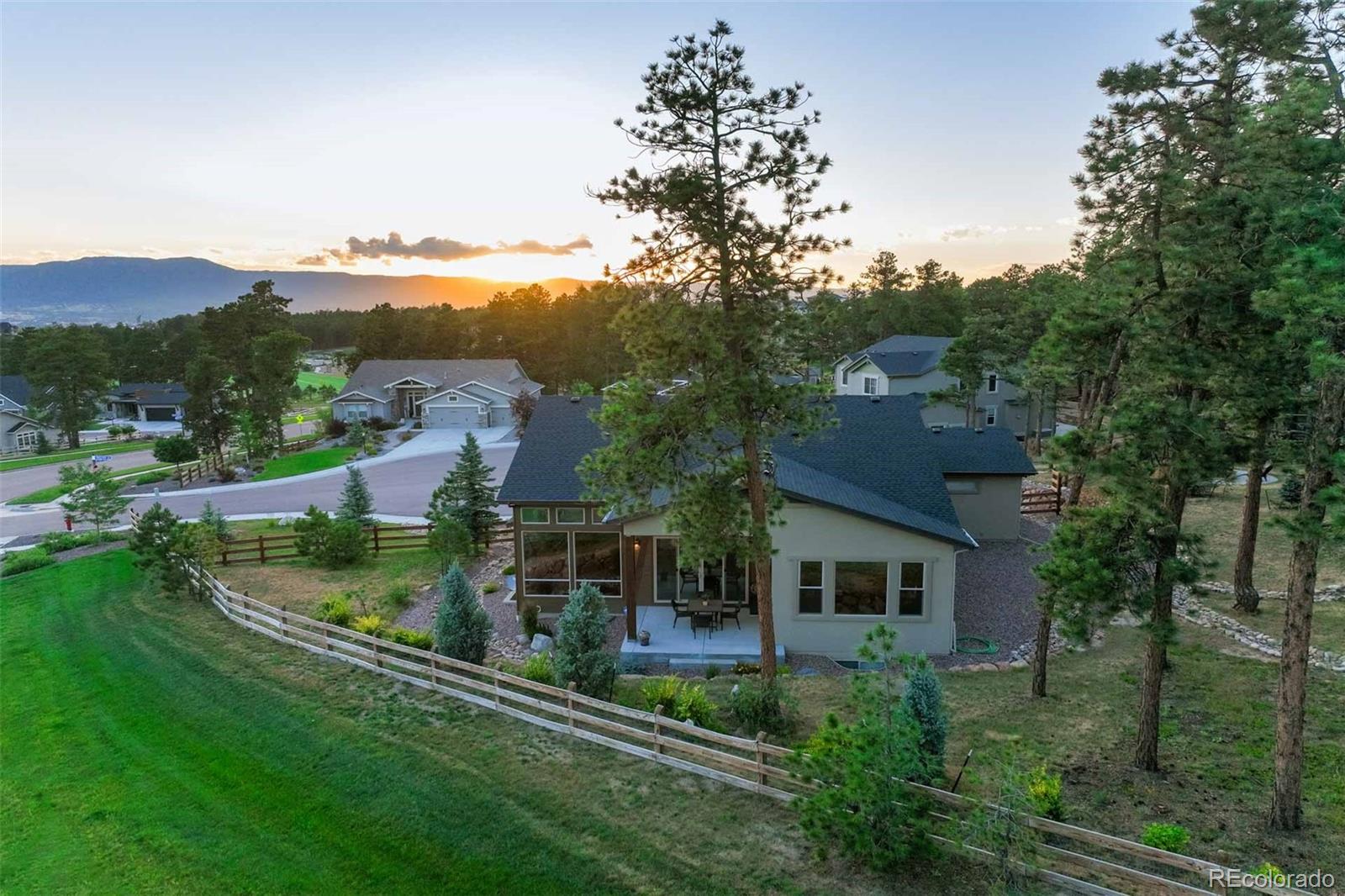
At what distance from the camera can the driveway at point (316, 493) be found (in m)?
28.1

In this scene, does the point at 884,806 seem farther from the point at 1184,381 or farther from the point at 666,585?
the point at 666,585

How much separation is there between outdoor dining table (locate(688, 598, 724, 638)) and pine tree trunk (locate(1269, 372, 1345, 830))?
9004mm

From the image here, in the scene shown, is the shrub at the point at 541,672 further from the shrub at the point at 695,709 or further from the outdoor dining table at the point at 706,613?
the outdoor dining table at the point at 706,613

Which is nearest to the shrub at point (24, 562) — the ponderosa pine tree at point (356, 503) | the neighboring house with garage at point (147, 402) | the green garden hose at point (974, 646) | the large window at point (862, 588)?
the ponderosa pine tree at point (356, 503)

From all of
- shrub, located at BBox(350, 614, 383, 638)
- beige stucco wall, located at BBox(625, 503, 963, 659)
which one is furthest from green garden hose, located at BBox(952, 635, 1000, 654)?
shrub, located at BBox(350, 614, 383, 638)

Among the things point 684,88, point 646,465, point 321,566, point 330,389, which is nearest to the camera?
point 684,88

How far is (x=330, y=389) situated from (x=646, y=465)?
7834 cm

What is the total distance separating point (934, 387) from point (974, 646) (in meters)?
30.6

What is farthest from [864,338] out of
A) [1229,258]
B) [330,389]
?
[1229,258]

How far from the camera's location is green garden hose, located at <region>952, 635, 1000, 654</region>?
13805 mm

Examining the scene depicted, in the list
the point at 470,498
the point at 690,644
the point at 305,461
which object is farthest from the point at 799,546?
the point at 305,461

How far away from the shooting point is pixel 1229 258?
25.3 feet

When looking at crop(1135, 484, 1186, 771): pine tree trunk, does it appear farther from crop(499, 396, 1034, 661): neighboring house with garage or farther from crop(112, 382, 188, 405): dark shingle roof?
crop(112, 382, 188, 405): dark shingle roof

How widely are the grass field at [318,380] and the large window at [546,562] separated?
7593cm
